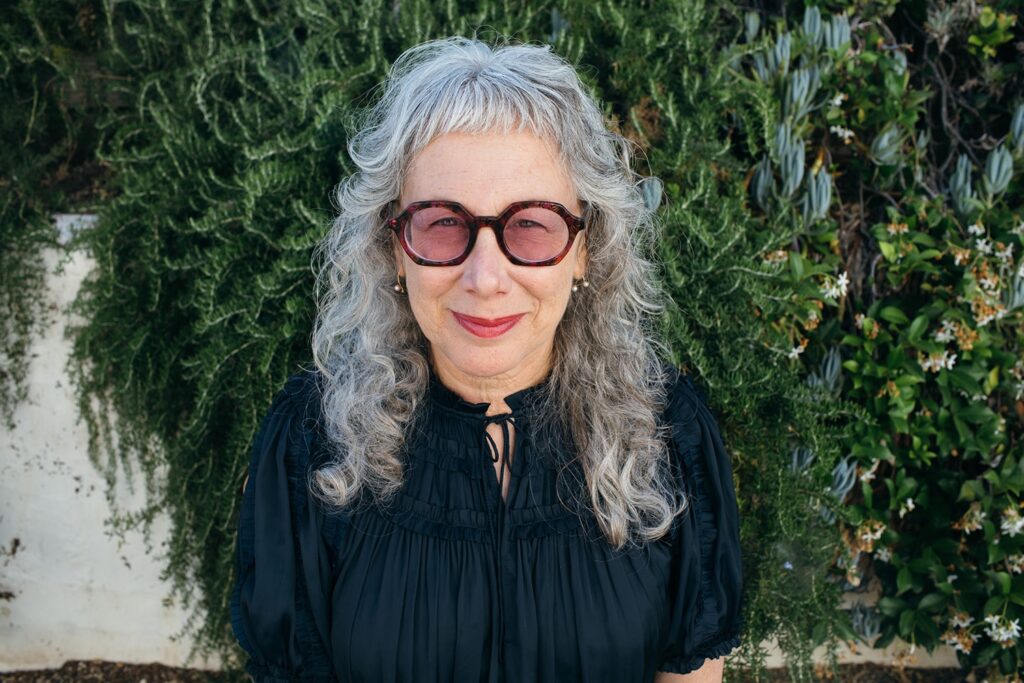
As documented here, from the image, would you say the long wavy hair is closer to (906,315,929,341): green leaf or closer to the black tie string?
the black tie string

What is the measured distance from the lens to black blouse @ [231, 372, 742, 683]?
163 centimetres

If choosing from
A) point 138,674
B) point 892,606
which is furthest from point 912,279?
point 138,674

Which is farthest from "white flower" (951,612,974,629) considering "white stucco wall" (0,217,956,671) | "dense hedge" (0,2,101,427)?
"dense hedge" (0,2,101,427)

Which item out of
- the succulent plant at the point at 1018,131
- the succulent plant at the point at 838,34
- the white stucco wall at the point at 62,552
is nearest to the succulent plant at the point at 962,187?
the succulent plant at the point at 1018,131

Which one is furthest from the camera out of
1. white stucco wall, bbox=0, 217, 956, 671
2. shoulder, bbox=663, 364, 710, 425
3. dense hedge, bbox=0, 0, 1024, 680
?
white stucco wall, bbox=0, 217, 956, 671

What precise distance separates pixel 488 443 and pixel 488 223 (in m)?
0.51

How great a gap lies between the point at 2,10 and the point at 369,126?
1759 mm

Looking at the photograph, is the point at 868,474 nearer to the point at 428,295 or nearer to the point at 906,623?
the point at 906,623

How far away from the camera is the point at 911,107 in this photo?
98.6 inches

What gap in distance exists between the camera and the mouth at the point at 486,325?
1602mm

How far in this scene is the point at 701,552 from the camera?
71.3 inches

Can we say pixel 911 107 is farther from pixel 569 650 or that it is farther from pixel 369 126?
pixel 569 650

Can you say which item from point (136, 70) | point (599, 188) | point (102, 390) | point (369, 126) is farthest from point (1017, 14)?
point (102, 390)

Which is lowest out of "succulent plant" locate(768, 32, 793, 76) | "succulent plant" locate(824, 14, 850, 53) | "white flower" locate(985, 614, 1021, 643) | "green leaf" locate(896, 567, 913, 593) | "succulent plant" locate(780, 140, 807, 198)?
"white flower" locate(985, 614, 1021, 643)
